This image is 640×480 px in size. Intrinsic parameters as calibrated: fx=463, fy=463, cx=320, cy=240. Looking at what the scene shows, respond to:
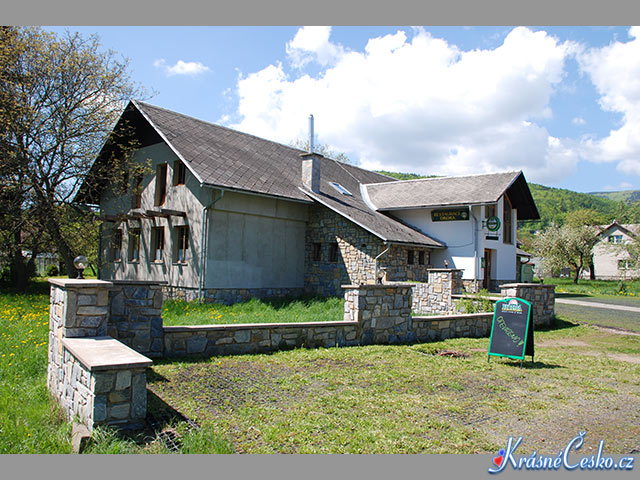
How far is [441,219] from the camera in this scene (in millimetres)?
20562

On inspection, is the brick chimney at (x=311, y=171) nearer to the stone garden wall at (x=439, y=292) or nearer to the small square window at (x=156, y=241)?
the small square window at (x=156, y=241)

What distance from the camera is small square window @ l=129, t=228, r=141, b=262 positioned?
19.5 metres

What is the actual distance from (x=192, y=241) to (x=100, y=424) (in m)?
12.2

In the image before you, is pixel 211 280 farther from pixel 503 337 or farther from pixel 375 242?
pixel 503 337

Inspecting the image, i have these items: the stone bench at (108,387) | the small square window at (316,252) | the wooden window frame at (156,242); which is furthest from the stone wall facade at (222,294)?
the stone bench at (108,387)

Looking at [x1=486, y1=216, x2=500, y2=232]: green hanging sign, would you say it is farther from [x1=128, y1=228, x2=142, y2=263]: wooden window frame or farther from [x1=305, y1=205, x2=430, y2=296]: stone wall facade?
[x1=128, y1=228, x2=142, y2=263]: wooden window frame

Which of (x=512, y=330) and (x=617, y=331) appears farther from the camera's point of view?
(x=617, y=331)

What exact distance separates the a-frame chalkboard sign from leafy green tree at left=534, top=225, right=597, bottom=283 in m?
37.0

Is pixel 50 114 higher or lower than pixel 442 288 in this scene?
higher

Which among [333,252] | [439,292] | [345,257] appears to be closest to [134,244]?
[333,252]

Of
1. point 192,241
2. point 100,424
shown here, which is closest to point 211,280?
point 192,241

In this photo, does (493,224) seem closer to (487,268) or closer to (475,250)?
(475,250)

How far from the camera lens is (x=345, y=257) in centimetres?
1802

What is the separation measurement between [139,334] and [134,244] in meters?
13.6
